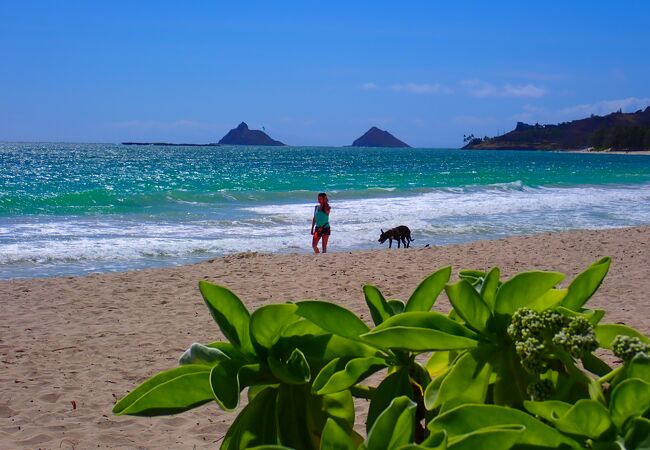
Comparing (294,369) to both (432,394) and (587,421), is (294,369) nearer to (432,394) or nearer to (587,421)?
(432,394)

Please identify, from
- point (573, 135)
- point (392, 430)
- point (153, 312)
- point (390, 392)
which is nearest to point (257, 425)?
point (390, 392)

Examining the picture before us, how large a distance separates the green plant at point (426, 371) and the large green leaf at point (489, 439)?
27 millimetres

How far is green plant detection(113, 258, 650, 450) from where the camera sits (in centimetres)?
58

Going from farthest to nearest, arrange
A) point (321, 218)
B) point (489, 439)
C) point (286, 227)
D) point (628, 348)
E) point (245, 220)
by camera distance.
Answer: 1. point (245, 220)
2. point (286, 227)
3. point (321, 218)
4. point (628, 348)
5. point (489, 439)

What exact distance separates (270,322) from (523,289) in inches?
10.3

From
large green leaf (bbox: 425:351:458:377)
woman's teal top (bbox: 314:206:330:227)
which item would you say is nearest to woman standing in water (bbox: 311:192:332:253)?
woman's teal top (bbox: 314:206:330:227)

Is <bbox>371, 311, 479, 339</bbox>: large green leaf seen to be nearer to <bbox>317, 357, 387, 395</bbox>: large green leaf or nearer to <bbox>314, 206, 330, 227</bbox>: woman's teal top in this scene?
<bbox>317, 357, 387, 395</bbox>: large green leaf

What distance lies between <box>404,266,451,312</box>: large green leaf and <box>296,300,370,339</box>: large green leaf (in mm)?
92

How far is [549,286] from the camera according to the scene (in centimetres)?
72

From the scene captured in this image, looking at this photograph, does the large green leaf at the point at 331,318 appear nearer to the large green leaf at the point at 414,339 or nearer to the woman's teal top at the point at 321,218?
the large green leaf at the point at 414,339

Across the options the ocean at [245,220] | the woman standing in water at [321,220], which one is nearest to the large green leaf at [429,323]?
the ocean at [245,220]

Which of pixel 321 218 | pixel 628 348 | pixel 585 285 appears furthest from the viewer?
pixel 321 218

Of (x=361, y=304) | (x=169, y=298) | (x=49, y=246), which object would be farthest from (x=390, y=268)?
(x=49, y=246)

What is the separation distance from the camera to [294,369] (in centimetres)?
77
